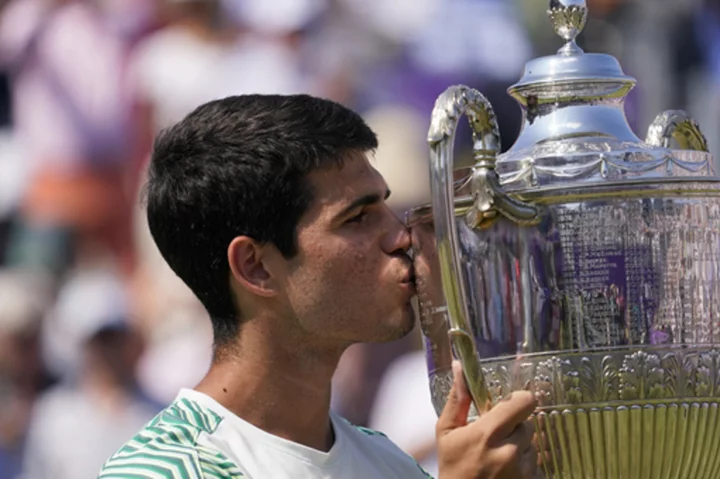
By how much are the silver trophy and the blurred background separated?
3.00m

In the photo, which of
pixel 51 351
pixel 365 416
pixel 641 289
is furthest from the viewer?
pixel 51 351

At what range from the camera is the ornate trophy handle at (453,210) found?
2.46 metres

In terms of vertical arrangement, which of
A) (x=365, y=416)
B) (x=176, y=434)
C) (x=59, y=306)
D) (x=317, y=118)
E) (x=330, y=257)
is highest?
(x=317, y=118)

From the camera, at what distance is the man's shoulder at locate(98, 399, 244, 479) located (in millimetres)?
2438

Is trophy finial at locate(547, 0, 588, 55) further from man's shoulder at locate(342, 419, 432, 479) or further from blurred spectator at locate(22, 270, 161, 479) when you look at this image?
blurred spectator at locate(22, 270, 161, 479)

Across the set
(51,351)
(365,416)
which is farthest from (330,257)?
(51,351)

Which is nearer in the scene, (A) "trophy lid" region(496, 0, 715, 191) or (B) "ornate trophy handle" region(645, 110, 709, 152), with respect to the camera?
(A) "trophy lid" region(496, 0, 715, 191)

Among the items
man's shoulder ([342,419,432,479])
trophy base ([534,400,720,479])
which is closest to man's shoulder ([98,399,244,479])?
man's shoulder ([342,419,432,479])

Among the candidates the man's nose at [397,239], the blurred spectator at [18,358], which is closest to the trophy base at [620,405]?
the man's nose at [397,239]

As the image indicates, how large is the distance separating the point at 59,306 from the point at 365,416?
4.29ft

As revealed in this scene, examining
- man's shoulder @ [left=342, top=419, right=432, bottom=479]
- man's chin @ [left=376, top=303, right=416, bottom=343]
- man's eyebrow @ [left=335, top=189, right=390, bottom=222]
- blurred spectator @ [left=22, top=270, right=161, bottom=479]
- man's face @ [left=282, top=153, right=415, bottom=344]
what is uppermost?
man's eyebrow @ [left=335, top=189, right=390, bottom=222]

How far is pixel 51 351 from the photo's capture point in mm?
5996

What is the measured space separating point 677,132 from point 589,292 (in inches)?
19.5

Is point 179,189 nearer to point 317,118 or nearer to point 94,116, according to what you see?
point 317,118
